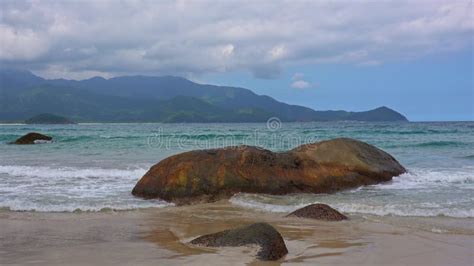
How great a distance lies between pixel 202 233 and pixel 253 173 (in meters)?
3.89

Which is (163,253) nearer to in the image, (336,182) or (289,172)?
(289,172)

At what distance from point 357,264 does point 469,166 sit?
1400cm

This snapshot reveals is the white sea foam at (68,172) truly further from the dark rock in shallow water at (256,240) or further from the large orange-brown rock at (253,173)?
the dark rock in shallow water at (256,240)

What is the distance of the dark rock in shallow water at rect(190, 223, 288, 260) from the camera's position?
19.6ft

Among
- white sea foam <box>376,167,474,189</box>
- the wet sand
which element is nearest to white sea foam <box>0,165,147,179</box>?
the wet sand

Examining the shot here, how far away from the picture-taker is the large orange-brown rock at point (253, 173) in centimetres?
1087

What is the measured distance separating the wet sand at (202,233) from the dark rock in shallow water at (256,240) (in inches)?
5.0

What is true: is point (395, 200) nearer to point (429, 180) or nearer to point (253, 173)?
point (253, 173)

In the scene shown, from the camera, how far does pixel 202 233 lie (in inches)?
297

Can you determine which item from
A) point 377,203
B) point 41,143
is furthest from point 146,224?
point 41,143

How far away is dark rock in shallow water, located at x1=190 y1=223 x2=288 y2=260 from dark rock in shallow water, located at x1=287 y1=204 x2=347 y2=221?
2.40m

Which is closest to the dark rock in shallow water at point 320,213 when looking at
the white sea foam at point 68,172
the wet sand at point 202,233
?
the wet sand at point 202,233

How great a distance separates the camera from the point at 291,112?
644 feet

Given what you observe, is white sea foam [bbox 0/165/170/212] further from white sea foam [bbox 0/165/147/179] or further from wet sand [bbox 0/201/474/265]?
wet sand [bbox 0/201/474/265]
